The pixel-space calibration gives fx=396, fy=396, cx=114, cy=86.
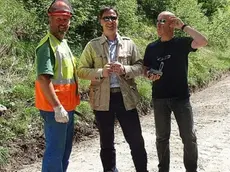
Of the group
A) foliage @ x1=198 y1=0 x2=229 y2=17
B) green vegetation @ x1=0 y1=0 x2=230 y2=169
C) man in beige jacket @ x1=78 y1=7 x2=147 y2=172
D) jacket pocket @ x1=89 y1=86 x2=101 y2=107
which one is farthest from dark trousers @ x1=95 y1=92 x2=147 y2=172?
foliage @ x1=198 y1=0 x2=229 y2=17

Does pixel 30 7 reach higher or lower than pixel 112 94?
higher

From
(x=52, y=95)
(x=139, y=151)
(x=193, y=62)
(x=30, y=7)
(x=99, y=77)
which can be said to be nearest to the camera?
(x=52, y=95)

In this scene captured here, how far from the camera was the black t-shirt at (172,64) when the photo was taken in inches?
174

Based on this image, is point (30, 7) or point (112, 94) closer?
point (112, 94)

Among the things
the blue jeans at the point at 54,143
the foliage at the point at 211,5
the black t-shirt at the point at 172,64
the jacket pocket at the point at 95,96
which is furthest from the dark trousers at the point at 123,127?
the foliage at the point at 211,5

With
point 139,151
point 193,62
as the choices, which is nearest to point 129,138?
point 139,151

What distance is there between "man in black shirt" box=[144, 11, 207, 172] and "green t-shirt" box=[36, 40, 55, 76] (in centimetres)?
123

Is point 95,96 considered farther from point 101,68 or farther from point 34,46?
point 34,46

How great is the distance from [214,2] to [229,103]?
39.8 ft

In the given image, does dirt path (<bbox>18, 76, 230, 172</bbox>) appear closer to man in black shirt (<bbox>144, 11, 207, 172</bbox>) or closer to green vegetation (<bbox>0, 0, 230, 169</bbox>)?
green vegetation (<bbox>0, 0, 230, 169</bbox>)

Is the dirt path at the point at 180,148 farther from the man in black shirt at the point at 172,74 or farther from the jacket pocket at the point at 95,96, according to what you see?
the jacket pocket at the point at 95,96

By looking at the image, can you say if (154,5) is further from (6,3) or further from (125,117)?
(125,117)

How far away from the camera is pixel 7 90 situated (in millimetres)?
6715

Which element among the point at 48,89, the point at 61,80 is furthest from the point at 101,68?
the point at 48,89
